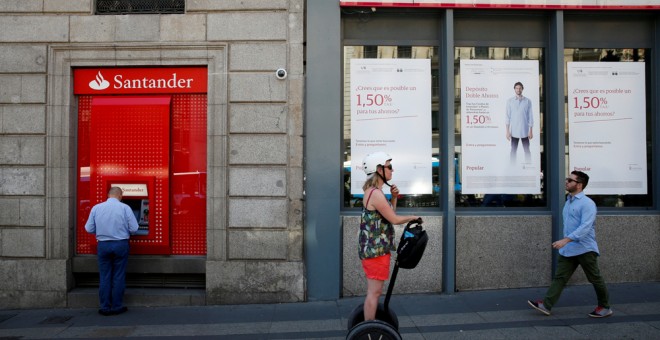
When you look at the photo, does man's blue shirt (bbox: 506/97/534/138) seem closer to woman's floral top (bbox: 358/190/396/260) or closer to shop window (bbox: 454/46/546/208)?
shop window (bbox: 454/46/546/208)

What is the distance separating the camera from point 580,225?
20.4 ft

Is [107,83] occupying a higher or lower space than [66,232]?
higher

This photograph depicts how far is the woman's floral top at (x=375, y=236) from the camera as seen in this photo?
4879mm

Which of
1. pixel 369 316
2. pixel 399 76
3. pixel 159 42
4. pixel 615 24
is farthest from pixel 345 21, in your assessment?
pixel 369 316

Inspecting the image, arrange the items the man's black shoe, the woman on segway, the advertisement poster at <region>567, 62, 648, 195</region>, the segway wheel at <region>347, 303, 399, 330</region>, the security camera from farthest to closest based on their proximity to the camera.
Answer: the advertisement poster at <region>567, 62, 648, 195</region> → the security camera → the man's black shoe → the segway wheel at <region>347, 303, 399, 330</region> → the woman on segway

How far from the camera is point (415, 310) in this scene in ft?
23.0

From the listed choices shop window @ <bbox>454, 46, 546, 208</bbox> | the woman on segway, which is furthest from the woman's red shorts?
shop window @ <bbox>454, 46, 546, 208</bbox>

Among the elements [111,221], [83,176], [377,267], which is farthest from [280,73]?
[377,267]

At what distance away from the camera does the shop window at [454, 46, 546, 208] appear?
812 cm

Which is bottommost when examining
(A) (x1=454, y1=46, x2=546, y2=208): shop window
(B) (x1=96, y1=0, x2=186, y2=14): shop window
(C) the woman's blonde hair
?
(C) the woman's blonde hair

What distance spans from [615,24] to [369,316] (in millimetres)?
6570

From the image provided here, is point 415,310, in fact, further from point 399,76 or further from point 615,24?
point 615,24

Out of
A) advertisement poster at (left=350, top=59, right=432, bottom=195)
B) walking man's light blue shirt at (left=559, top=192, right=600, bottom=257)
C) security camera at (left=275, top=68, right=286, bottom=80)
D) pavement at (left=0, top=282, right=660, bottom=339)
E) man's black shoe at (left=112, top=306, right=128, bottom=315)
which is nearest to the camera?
pavement at (left=0, top=282, right=660, bottom=339)

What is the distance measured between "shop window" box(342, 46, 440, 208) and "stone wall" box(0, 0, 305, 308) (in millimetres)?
791
